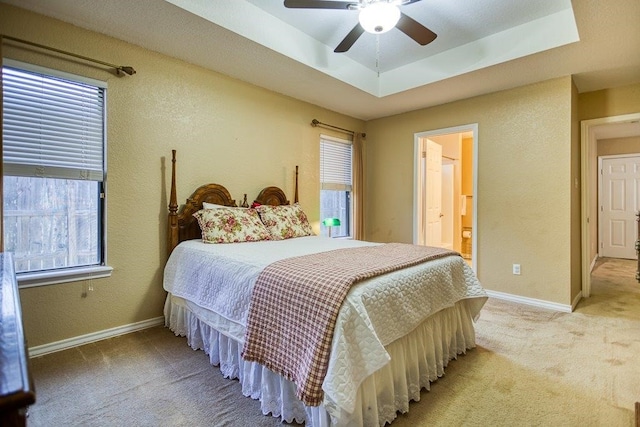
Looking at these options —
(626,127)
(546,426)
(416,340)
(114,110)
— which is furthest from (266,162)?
(626,127)

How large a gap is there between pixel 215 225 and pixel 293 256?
106 centimetres

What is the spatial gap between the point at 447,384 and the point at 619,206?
6.76 m

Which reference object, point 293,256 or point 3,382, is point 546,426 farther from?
point 3,382

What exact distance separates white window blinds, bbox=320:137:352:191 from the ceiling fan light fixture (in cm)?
249

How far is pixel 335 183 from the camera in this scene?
4750 millimetres

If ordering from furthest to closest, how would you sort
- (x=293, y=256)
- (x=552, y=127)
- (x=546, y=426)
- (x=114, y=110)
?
(x=552, y=127) → (x=114, y=110) → (x=293, y=256) → (x=546, y=426)

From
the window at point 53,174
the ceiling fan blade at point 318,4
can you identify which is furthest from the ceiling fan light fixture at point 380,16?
the window at point 53,174

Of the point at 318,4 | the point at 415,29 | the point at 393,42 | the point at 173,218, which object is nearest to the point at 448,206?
the point at 393,42

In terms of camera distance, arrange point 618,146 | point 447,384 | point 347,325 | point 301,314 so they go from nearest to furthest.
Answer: point 347,325 → point 301,314 → point 447,384 → point 618,146

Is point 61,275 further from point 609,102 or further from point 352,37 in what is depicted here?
point 609,102

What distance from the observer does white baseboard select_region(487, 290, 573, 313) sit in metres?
3.33

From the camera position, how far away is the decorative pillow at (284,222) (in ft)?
10.7

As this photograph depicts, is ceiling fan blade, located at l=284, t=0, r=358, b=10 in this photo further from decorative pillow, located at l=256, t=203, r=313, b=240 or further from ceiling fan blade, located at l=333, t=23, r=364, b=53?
decorative pillow, located at l=256, t=203, r=313, b=240

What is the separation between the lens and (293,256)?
2.14m
